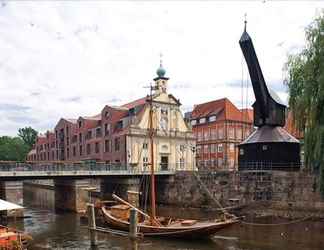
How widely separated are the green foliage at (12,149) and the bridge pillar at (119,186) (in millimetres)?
65320

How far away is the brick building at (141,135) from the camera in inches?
2018

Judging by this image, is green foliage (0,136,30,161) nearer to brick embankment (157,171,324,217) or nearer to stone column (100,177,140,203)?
stone column (100,177,140,203)

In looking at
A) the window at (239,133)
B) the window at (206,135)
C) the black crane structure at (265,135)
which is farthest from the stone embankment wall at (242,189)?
the window at (206,135)

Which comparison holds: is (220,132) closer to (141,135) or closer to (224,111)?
(224,111)

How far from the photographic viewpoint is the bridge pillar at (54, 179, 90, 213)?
3659 centimetres

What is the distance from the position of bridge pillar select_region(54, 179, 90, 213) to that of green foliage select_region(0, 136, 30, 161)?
67125 millimetres

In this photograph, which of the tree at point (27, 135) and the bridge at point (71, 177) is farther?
the tree at point (27, 135)

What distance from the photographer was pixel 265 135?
3641 cm

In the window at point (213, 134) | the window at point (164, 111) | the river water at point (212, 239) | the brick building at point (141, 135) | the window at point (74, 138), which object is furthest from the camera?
the window at point (213, 134)

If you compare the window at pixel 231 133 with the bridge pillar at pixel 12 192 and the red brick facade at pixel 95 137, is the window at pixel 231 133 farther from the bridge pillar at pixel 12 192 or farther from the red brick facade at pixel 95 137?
the bridge pillar at pixel 12 192

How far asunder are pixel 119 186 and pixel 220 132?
93.6 feet

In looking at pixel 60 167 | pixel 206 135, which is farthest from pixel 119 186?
pixel 206 135

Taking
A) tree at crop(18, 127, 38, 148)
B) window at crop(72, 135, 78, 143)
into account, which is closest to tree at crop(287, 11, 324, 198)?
window at crop(72, 135, 78, 143)

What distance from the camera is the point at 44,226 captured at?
2836 centimetres
